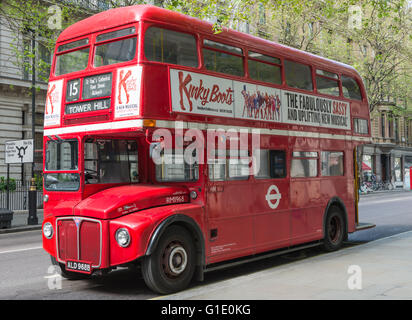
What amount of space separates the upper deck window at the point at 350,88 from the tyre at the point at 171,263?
6189mm

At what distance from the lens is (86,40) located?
306 inches

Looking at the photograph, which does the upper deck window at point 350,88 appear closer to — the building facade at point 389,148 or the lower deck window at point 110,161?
the lower deck window at point 110,161

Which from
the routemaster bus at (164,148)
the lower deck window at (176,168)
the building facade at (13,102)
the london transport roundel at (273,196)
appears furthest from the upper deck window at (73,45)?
the building facade at (13,102)

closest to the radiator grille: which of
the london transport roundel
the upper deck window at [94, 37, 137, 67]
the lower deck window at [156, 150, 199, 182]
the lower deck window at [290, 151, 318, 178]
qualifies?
the lower deck window at [156, 150, 199, 182]

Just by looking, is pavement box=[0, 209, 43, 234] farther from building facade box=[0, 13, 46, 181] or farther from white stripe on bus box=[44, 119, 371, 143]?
white stripe on bus box=[44, 119, 371, 143]

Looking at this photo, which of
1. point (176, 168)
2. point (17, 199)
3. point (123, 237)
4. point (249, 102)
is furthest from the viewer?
point (17, 199)

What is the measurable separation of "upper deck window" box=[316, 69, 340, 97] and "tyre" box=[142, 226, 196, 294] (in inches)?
202

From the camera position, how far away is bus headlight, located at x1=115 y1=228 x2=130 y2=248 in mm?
6461

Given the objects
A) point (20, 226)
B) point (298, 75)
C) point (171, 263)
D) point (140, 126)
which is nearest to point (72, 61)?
point (140, 126)

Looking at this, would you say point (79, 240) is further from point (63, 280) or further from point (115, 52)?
point (115, 52)

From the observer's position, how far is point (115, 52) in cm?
728

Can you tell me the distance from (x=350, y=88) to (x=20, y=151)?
11710 mm

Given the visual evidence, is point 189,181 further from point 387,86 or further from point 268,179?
point 387,86
